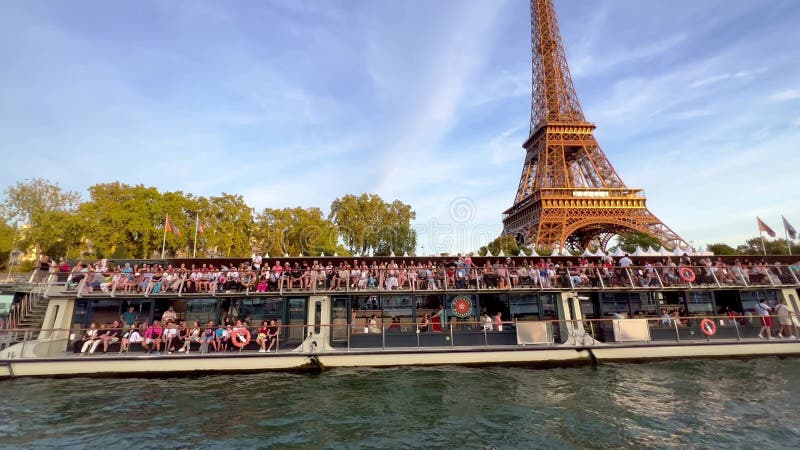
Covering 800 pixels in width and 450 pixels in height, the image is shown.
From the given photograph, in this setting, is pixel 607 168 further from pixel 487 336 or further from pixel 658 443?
pixel 658 443

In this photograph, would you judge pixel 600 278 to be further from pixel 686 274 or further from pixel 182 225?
pixel 182 225

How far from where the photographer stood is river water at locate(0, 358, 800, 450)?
8.71 meters

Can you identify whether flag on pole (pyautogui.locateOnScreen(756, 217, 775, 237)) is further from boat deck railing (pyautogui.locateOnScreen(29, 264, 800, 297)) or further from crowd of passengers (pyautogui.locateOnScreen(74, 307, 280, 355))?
crowd of passengers (pyautogui.locateOnScreen(74, 307, 280, 355))

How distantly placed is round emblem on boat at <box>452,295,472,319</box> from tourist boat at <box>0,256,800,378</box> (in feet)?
0.16

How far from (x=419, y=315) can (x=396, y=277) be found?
2.23m

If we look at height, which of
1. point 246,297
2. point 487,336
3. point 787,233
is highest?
point 787,233

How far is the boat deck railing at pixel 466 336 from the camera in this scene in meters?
14.9

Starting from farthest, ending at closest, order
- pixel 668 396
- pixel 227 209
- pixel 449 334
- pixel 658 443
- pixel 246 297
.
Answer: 1. pixel 227 209
2. pixel 246 297
3. pixel 449 334
4. pixel 668 396
5. pixel 658 443

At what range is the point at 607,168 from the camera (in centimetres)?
5234

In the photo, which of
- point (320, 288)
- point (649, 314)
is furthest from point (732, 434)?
point (320, 288)

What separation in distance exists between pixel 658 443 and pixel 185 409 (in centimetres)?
1203

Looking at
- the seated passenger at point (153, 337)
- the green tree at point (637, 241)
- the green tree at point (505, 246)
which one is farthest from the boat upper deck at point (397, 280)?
the green tree at point (505, 246)

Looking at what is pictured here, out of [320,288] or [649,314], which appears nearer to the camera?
[320,288]

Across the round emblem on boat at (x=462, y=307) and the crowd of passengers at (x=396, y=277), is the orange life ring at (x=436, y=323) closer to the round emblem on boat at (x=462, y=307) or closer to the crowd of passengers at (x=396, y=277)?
the round emblem on boat at (x=462, y=307)
